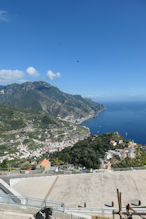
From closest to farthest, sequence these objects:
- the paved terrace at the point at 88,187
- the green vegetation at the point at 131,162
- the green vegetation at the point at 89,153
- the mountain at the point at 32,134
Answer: the paved terrace at the point at 88,187 < the green vegetation at the point at 89,153 < the green vegetation at the point at 131,162 < the mountain at the point at 32,134

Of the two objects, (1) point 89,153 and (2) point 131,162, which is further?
(1) point 89,153

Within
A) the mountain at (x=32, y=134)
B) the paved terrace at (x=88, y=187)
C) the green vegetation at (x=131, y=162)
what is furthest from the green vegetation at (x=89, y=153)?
the mountain at (x=32, y=134)

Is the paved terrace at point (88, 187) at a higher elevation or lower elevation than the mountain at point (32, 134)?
lower

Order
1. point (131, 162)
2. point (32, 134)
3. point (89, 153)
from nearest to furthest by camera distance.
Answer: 1. point (131, 162)
2. point (89, 153)
3. point (32, 134)

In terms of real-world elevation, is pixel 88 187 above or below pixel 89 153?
below

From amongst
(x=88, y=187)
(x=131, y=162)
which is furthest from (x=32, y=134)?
(x=88, y=187)

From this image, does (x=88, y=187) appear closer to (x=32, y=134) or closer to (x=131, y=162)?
(x=131, y=162)

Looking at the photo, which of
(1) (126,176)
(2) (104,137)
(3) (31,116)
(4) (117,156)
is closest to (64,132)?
(3) (31,116)

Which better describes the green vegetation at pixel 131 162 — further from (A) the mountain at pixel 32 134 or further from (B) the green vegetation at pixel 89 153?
(A) the mountain at pixel 32 134

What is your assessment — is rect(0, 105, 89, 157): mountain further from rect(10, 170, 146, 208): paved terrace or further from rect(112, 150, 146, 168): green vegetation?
rect(10, 170, 146, 208): paved terrace
